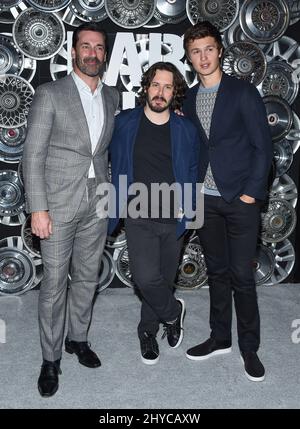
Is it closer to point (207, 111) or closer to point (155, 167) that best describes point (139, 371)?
point (155, 167)

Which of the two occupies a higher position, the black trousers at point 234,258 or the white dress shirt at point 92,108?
the white dress shirt at point 92,108

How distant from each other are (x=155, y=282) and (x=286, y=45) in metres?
2.47

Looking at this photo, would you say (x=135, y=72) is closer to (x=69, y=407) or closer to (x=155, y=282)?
(x=155, y=282)

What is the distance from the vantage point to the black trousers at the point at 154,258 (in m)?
3.35

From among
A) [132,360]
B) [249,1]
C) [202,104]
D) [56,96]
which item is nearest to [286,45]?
[249,1]

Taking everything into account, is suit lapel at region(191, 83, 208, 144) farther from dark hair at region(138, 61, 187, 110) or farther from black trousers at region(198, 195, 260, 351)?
black trousers at region(198, 195, 260, 351)

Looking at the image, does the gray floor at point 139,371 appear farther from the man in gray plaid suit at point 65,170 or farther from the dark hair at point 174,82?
the dark hair at point 174,82

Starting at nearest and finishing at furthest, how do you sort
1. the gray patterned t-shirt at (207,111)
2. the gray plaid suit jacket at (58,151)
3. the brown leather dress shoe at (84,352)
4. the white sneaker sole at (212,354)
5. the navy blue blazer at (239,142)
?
1. the gray plaid suit jacket at (58,151)
2. the navy blue blazer at (239,142)
3. the gray patterned t-shirt at (207,111)
4. the brown leather dress shoe at (84,352)
5. the white sneaker sole at (212,354)

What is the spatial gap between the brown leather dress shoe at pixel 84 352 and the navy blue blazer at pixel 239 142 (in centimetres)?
135

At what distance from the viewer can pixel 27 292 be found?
15.5 ft

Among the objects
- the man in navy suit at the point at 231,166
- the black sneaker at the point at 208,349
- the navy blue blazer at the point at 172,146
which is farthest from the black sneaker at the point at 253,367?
the navy blue blazer at the point at 172,146

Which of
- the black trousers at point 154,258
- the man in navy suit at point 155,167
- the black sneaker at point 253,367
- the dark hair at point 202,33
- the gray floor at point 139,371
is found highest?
the dark hair at point 202,33

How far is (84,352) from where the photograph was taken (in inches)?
139

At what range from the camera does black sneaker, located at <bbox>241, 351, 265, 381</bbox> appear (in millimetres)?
3344
